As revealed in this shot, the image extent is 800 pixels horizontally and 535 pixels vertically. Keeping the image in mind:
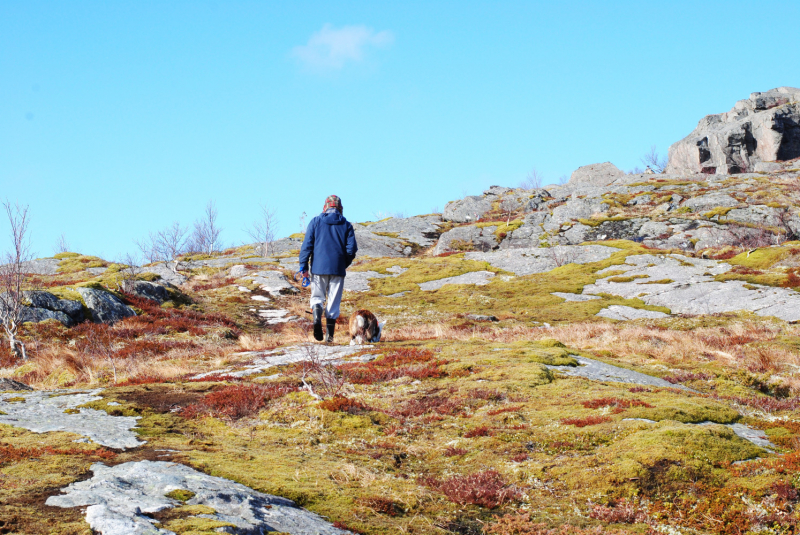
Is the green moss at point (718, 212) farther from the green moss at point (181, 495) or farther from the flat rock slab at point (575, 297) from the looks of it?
the green moss at point (181, 495)

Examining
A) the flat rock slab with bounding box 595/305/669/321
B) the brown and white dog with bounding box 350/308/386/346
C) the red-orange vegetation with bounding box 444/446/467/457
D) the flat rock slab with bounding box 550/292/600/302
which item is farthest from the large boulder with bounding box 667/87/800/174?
the red-orange vegetation with bounding box 444/446/467/457

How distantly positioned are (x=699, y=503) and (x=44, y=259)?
6692 centimetres

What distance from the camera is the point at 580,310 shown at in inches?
1231

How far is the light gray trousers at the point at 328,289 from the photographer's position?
15.5 meters

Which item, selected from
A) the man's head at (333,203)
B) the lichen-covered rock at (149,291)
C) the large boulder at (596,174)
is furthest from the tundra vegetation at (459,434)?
the large boulder at (596,174)

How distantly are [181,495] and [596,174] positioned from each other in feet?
430

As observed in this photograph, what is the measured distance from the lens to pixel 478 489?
210 inches

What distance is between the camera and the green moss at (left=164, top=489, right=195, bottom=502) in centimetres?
406

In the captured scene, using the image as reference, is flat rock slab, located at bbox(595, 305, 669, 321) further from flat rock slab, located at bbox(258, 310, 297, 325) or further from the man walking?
the man walking

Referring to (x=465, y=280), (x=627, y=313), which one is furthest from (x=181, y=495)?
(x=465, y=280)

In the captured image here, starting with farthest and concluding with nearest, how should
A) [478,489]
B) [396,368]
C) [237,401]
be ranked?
[396,368], [237,401], [478,489]

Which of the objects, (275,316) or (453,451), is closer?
(453,451)

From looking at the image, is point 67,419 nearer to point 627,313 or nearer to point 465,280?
point 627,313

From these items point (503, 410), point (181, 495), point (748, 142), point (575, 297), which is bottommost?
point (575, 297)
